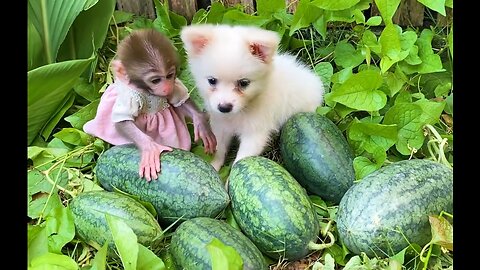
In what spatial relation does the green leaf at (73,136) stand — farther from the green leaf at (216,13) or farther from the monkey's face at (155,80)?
the green leaf at (216,13)

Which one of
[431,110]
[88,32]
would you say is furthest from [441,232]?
[88,32]

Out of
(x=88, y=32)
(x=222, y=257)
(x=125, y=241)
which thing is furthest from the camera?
(x=88, y=32)

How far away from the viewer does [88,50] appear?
7.93 ft

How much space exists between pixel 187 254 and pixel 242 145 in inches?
18.6

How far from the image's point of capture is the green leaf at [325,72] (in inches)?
90.5

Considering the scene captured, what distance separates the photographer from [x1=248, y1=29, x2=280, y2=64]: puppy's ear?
1905 mm

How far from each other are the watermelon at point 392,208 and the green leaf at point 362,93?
267mm

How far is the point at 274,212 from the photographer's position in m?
1.78

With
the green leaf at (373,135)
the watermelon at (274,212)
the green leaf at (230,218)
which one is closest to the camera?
the watermelon at (274,212)

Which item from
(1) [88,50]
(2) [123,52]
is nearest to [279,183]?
(2) [123,52]

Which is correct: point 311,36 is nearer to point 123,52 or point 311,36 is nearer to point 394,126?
point 394,126

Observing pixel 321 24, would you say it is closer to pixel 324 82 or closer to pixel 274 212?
pixel 324 82

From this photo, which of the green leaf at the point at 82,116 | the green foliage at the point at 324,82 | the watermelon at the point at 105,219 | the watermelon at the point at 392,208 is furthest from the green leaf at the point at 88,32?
the watermelon at the point at 392,208

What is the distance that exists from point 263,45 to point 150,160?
429 millimetres
